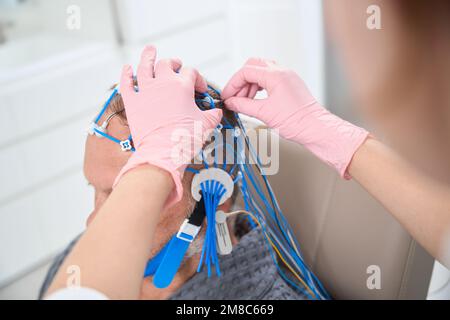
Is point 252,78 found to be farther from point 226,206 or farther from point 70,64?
point 70,64

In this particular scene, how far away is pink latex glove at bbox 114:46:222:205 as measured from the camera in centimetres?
76

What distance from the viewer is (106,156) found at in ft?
3.02

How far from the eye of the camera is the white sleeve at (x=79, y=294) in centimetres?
56

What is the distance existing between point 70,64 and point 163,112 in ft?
4.68

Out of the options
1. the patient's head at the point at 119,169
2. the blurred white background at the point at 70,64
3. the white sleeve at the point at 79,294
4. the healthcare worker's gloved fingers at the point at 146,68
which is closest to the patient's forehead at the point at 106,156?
the patient's head at the point at 119,169

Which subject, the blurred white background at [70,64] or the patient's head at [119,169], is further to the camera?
the blurred white background at [70,64]

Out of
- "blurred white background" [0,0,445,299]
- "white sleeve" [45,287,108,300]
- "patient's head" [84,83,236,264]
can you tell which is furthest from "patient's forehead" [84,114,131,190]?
"blurred white background" [0,0,445,299]

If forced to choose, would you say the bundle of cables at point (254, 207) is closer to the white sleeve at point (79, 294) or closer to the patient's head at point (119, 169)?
the patient's head at point (119, 169)

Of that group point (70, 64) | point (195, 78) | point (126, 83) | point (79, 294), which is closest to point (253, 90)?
point (195, 78)

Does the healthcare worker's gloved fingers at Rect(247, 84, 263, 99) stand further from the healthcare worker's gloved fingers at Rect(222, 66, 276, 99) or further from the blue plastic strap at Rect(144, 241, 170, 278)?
the blue plastic strap at Rect(144, 241, 170, 278)

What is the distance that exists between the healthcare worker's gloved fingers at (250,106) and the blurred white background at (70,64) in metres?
0.82

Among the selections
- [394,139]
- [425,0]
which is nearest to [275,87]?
[394,139]

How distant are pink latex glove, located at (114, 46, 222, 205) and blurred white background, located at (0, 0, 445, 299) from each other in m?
0.80
